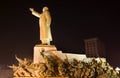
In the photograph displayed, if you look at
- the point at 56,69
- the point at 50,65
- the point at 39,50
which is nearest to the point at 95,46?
the point at 39,50

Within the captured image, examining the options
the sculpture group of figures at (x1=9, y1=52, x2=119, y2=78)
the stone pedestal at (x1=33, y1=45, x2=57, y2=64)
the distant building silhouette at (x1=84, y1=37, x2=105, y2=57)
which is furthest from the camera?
the distant building silhouette at (x1=84, y1=37, x2=105, y2=57)

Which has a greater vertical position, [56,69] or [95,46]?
[95,46]

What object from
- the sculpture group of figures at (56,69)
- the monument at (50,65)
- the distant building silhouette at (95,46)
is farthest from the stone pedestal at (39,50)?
the distant building silhouette at (95,46)

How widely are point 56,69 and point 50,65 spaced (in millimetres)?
472

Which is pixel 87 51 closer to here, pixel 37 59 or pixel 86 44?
pixel 86 44

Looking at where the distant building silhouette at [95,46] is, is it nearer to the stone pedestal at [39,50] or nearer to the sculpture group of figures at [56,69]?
the sculpture group of figures at [56,69]

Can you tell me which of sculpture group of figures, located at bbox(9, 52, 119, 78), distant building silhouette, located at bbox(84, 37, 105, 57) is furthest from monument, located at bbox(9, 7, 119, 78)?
distant building silhouette, located at bbox(84, 37, 105, 57)

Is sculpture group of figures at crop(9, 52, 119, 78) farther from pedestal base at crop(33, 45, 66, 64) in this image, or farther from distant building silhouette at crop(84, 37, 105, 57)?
distant building silhouette at crop(84, 37, 105, 57)

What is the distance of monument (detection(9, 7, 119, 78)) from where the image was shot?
16234mm

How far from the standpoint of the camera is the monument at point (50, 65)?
53.3 feet

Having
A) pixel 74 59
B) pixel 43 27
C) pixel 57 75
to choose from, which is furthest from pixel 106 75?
pixel 43 27

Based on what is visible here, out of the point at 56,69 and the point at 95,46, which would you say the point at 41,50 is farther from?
the point at 95,46

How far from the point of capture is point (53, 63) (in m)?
16.5

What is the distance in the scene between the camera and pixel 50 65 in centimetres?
1617
